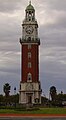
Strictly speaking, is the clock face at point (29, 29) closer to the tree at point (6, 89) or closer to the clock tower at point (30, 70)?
the clock tower at point (30, 70)

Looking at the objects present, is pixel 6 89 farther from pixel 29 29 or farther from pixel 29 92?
pixel 29 92

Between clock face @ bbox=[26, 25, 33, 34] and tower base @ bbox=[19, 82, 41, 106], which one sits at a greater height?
clock face @ bbox=[26, 25, 33, 34]

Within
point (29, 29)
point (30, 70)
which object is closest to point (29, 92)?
point (30, 70)

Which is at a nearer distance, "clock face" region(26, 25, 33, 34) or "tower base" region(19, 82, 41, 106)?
"tower base" region(19, 82, 41, 106)

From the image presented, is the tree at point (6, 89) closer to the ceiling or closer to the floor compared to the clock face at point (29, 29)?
closer to the floor

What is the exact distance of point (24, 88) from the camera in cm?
12794

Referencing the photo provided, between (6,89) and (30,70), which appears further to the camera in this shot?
(6,89)

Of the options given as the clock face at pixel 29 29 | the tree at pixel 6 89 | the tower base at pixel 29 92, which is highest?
the clock face at pixel 29 29

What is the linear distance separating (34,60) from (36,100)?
1272cm

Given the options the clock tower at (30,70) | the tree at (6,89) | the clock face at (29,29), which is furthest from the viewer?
the tree at (6,89)

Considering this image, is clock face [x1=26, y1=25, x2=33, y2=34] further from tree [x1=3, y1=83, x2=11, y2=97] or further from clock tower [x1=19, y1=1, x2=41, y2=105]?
tree [x1=3, y1=83, x2=11, y2=97]

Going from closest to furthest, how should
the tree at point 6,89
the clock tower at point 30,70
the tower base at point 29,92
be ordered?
the tower base at point 29,92, the clock tower at point 30,70, the tree at point 6,89

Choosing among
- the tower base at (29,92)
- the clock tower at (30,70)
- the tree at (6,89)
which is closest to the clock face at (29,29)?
the clock tower at (30,70)

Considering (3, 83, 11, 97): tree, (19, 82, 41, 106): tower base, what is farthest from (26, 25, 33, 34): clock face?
(3, 83, 11, 97): tree
